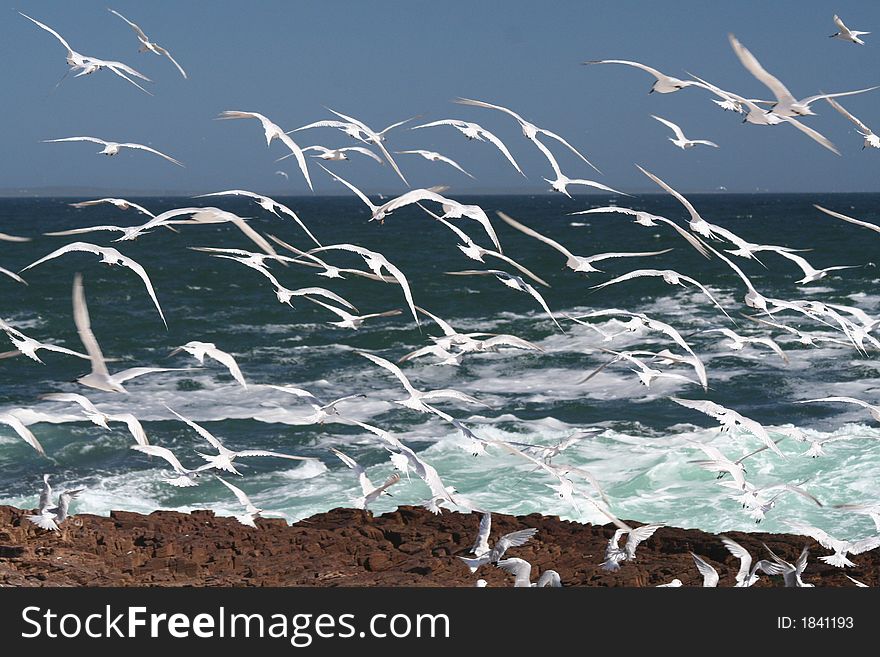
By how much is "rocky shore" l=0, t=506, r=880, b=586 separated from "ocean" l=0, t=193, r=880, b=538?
6.85 feet

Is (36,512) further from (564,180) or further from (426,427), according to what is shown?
(426,427)

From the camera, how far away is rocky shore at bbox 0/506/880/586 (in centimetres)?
1094

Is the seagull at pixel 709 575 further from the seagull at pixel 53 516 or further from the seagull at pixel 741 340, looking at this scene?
the seagull at pixel 53 516

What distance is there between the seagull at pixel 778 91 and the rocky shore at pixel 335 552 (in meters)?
5.24

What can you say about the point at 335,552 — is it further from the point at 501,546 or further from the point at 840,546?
the point at 840,546

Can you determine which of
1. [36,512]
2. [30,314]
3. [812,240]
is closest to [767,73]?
[36,512]

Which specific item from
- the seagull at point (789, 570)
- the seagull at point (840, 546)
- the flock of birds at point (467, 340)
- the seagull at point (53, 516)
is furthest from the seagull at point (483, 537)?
the seagull at point (53, 516)

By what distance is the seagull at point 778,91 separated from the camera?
12.7m

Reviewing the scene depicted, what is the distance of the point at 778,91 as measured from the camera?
13.7m

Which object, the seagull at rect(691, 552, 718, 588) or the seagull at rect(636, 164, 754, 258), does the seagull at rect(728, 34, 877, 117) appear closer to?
the seagull at rect(636, 164, 754, 258)

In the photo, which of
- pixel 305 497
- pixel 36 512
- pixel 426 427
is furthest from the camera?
pixel 426 427

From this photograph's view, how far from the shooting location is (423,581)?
35.9 ft

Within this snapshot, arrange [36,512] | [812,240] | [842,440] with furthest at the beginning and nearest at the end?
[812,240] < [842,440] < [36,512]

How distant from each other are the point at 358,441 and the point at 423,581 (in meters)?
9.51
